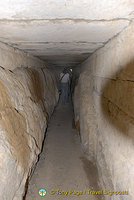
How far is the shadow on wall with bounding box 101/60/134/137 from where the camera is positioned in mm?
1384

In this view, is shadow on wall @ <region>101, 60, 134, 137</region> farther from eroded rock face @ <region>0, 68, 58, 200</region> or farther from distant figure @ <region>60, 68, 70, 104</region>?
distant figure @ <region>60, 68, 70, 104</region>

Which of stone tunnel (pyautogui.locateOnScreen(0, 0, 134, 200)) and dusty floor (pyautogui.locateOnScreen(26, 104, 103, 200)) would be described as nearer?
stone tunnel (pyautogui.locateOnScreen(0, 0, 134, 200))

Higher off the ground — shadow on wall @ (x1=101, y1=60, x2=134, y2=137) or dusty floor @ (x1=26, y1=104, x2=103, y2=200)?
shadow on wall @ (x1=101, y1=60, x2=134, y2=137)

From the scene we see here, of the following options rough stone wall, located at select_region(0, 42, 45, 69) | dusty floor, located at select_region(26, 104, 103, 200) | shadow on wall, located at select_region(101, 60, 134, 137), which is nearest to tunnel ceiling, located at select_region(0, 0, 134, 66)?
shadow on wall, located at select_region(101, 60, 134, 137)

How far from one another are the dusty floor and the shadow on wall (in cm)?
128

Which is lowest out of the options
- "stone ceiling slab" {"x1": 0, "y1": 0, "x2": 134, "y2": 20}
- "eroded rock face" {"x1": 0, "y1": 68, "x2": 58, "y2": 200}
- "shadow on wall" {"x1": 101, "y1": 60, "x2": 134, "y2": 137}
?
"eroded rock face" {"x1": 0, "y1": 68, "x2": 58, "y2": 200}

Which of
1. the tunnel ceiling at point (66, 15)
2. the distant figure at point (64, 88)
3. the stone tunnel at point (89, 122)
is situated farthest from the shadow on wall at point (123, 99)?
the distant figure at point (64, 88)

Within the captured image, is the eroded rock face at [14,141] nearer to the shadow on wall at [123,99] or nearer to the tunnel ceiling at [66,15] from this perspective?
the tunnel ceiling at [66,15]

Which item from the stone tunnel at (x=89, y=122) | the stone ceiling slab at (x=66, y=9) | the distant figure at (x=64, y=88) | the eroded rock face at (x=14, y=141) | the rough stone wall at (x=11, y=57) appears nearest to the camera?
the stone ceiling slab at (x=66, y=9)

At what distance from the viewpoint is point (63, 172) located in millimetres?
2701

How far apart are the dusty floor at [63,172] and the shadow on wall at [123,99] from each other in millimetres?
1283

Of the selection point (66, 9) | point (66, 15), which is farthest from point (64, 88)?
point (66, 9)

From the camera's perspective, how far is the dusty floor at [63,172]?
89.5 inches

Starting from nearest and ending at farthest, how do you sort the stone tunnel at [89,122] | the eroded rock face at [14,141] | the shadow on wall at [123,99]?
the stone tunnel at [89,122] < the shadow on wall at [123,99] < the eroded rock face at [14,141]
